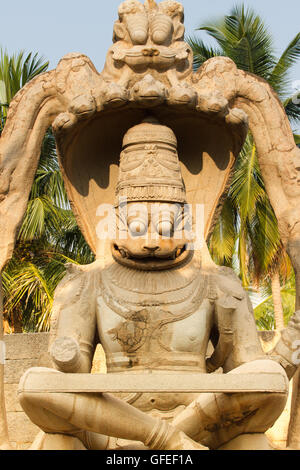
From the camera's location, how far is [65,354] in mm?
4809

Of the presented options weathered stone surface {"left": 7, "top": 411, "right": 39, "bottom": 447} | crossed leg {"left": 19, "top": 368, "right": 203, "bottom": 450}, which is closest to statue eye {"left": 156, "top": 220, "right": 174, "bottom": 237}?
crossed leg {"left": 19, "top": 368, "right": 203, "bottom": 450}

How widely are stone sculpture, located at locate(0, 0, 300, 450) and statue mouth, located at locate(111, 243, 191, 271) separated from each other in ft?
0.04

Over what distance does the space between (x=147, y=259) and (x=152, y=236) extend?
22 centimetres

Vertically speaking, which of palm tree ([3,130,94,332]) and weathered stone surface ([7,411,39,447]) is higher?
palm tree ([3,130,94,332])

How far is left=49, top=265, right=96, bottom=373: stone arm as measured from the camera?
5.29 meters

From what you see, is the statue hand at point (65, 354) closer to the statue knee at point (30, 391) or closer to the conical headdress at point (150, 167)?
the statue knee at point (30, 391)

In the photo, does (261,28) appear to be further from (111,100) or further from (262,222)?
(111,100)

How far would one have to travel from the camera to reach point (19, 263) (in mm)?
15320

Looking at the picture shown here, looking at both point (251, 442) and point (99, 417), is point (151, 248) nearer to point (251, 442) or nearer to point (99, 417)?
point (99, 417)

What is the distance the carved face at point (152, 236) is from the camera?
542 cm

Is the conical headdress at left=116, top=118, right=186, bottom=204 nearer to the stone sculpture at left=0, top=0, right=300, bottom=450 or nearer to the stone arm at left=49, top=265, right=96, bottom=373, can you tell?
the stone sculpture at left=0, top=0, right=300, bottom=450

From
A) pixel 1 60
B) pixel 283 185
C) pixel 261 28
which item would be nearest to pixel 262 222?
pixel 261 28

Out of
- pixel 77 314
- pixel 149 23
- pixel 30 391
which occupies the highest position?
pixel 149 23

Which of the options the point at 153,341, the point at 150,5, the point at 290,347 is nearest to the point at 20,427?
the point at 153,341
